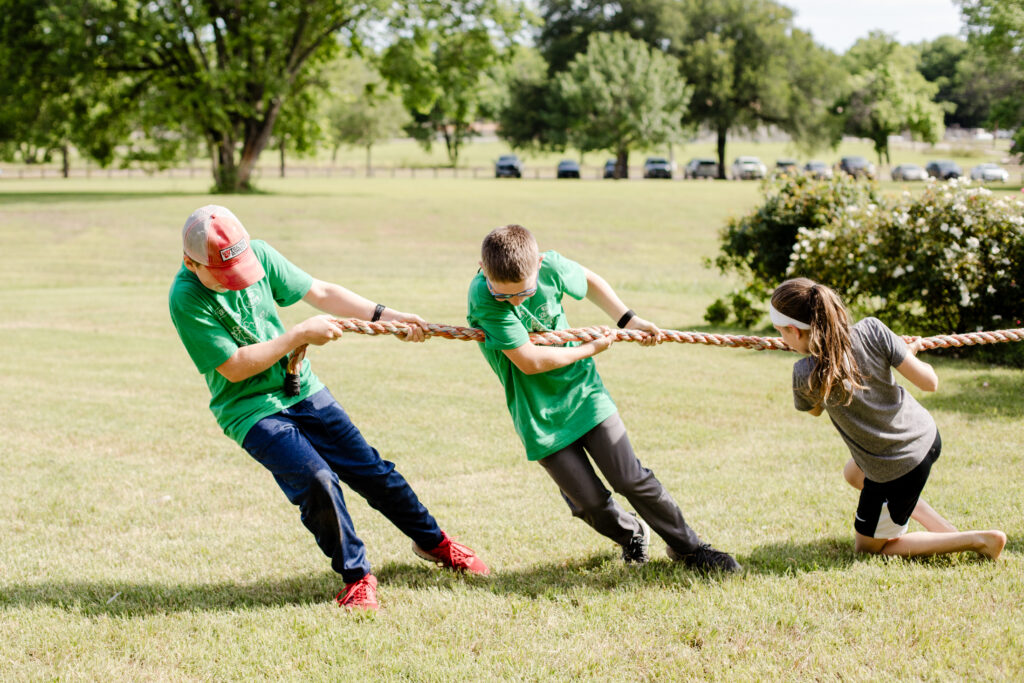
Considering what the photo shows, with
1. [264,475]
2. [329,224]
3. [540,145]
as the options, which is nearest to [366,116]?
[540,145]

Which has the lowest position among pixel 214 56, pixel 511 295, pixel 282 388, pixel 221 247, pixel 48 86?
pixel 282 388

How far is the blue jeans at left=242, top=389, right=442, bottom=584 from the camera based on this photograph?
4074 mm

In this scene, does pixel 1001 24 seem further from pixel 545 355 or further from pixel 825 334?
pixel 545 355

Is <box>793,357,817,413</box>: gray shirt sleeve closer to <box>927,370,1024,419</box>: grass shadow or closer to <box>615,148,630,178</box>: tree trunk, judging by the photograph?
<box>927,370,1024,419</box>: grass shadow

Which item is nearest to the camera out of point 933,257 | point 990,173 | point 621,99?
point 933,257

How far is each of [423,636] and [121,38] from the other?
124ft

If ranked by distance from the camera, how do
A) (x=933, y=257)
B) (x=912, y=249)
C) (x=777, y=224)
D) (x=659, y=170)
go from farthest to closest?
(x=659, y=170), (x=777, y=224), (x=912, y=249), (x=933, y=257)

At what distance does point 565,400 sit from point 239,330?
1.56 metres

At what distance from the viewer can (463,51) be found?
39375mm

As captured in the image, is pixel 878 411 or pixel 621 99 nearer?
pixel 878 411

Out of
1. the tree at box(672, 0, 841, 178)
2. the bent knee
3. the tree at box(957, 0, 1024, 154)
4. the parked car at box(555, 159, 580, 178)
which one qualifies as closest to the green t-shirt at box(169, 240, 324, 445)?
the bent knee

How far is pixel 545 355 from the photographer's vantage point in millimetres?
4062

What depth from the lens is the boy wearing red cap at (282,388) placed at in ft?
12.7

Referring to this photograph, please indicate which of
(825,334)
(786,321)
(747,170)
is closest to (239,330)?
(786,321)
